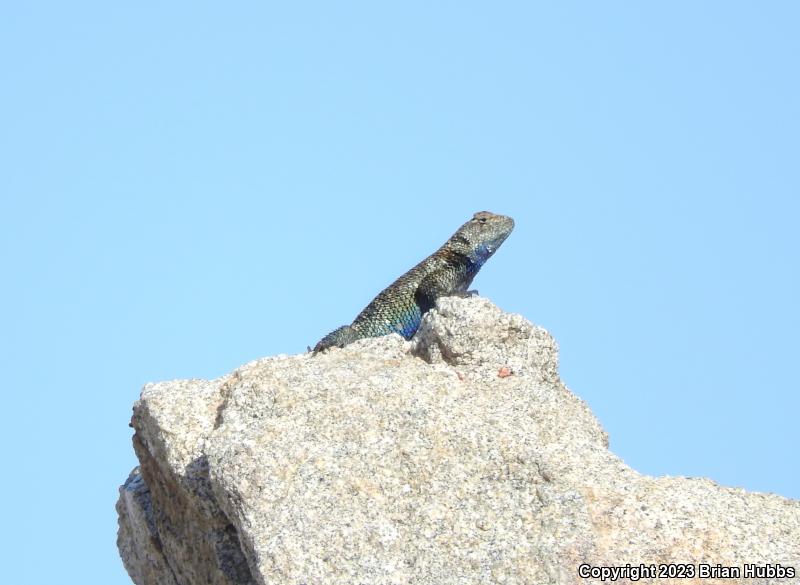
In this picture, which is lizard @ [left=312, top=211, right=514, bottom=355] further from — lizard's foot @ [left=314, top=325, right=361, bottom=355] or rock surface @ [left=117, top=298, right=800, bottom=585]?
rock surface @ [left=117, top=298, right=800, bottom=585]

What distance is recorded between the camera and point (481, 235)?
1260 cm

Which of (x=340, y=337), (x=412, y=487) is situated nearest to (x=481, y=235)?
(x=340, y=337)

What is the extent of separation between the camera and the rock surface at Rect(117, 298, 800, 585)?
251 inches

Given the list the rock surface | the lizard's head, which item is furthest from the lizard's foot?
the rock surface

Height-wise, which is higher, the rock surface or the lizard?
the lizard

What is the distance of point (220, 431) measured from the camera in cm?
713

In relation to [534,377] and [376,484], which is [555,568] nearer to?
[376,484]

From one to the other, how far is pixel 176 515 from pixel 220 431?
1.00 meters

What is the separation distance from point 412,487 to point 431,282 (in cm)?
545

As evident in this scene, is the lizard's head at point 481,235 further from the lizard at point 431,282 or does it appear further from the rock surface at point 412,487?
the rock surface at point 412,487

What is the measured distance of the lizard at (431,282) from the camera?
11633 millimetres

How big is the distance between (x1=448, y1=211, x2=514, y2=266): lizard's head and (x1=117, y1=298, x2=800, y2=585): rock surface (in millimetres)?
4464

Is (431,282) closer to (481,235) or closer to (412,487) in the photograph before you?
(481,235)

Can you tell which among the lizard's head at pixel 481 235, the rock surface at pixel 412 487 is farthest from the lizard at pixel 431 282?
the rock surface at pixel 412 487
